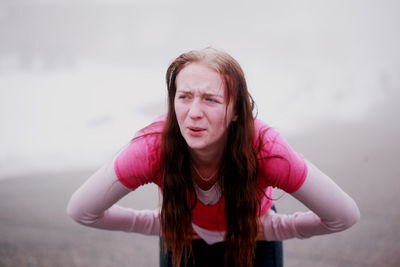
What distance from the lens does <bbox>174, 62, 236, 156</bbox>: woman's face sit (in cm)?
122

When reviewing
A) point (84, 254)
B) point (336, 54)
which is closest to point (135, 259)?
point (84, 254)

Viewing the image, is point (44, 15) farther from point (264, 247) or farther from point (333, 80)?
Answer: point (264, 247)

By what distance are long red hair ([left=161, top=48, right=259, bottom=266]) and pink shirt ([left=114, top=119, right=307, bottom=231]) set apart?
3cm

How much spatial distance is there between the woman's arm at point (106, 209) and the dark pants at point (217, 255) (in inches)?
6.2

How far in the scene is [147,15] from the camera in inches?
182

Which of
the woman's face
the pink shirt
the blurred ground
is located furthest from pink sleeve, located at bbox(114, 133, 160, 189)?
the blurred ground

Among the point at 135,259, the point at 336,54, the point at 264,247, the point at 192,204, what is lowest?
the point at 135,259

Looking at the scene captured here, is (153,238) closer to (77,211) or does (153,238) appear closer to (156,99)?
(77,211)

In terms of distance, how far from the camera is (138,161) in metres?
1.27

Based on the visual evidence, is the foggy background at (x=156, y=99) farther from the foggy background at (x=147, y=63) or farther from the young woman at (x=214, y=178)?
the young woman at (x=214, y=178)

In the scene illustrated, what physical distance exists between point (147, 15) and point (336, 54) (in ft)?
7.32

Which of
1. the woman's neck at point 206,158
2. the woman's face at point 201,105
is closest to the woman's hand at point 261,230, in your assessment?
the woman's neck at point 206,158

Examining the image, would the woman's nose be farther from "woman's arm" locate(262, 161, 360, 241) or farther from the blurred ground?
the blurred ground

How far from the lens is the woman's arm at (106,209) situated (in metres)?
1.33
